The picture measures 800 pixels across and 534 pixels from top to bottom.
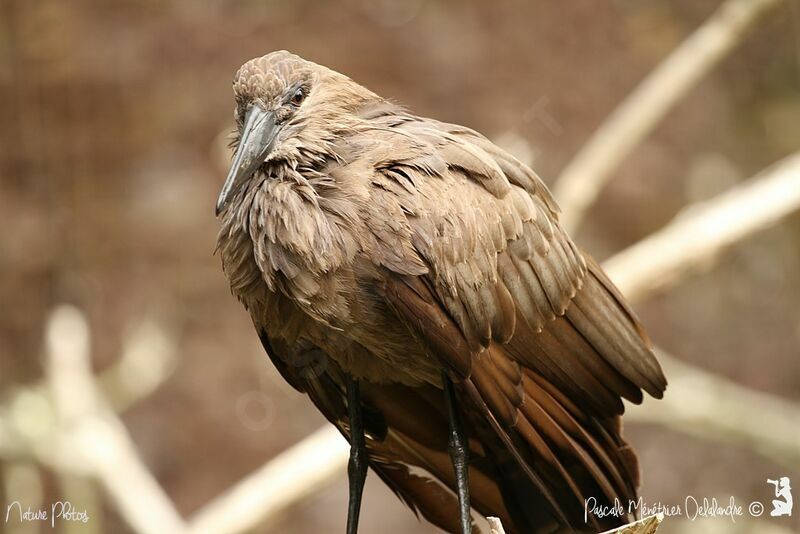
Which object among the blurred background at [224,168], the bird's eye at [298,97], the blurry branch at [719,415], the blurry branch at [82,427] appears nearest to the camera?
the bird's eye at [298,97]

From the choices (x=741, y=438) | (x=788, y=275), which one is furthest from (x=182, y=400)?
(x=788, y=275)

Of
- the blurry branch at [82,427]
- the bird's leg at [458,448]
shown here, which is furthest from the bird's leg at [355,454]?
the blurry branch at [82,427]

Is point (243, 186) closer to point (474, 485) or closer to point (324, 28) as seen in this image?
point (474, 485)

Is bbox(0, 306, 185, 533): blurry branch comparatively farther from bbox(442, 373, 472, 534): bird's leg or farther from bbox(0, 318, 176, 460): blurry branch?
bbox(442, 373, 472, 534): bird's leg

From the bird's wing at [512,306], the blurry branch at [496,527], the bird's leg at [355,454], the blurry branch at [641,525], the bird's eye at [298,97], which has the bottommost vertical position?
the bird's leg at [355,454]

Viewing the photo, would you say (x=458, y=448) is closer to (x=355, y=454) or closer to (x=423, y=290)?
(x=355, y=454)

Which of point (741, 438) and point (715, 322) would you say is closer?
point (741, 438)

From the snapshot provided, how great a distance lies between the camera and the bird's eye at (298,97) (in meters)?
2.72

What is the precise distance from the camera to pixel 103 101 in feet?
20.2

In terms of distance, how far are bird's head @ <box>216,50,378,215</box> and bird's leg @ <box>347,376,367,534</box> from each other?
0.62 m

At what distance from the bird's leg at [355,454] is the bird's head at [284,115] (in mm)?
615

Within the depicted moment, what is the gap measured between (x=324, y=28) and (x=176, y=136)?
3.34ft

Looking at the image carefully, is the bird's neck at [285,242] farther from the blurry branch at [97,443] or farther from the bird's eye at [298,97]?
the blurry branch at [97,443]

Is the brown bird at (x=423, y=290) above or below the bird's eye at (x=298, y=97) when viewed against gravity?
below
